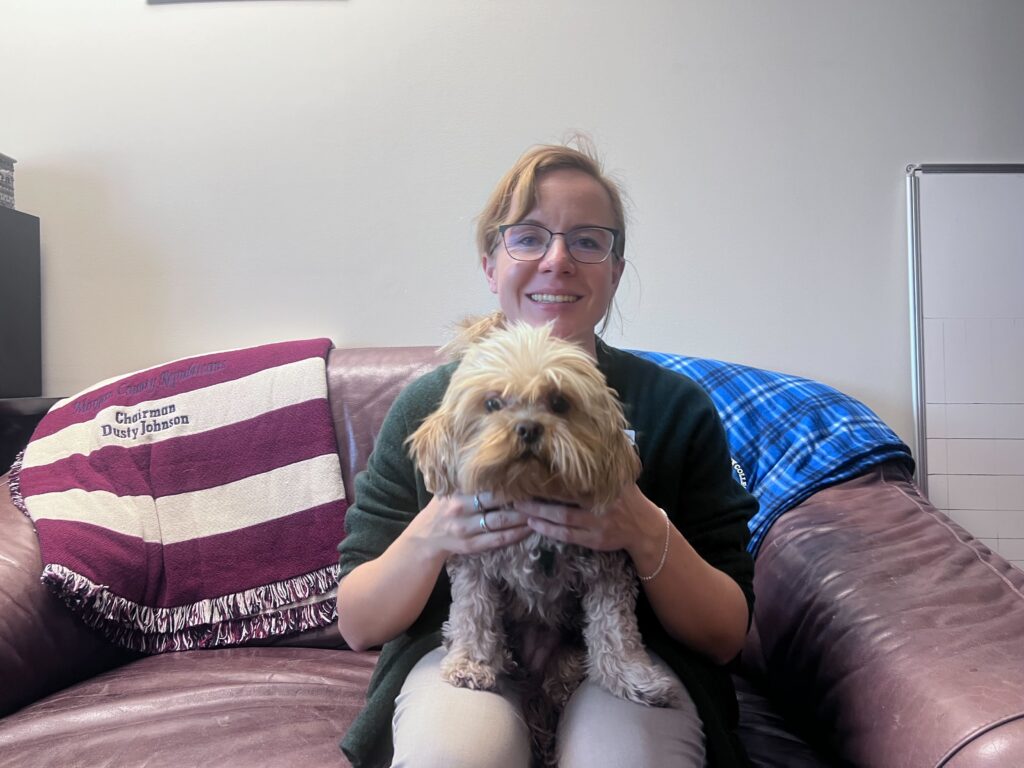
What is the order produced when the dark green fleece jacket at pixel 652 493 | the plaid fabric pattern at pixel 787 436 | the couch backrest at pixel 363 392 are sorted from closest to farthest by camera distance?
the dark green fleece jacket at pixel 652 493, the plaid fabric pattern at pixel 787 436, the couch backrest at pixel 363 392

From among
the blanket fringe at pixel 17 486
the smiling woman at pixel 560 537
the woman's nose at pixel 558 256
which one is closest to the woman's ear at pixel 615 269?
the smiling woman at pixel 560 537

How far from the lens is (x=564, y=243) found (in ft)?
4.32

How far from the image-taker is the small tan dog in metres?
0.99

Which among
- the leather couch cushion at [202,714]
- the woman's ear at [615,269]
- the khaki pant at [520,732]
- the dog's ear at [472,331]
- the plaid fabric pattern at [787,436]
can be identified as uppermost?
the woman's ear at [615,269]

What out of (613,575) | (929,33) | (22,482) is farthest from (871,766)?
(929,33)

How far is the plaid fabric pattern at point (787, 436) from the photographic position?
5.83ft

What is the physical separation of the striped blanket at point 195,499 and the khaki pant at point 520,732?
0.90m

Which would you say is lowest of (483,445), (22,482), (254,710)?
(254,710)

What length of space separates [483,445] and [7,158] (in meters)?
2.34

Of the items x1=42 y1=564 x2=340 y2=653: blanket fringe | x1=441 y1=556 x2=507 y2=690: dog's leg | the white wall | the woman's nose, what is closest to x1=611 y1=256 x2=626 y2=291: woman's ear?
the woman's nose

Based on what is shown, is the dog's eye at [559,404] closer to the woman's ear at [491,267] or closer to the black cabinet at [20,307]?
the woman's ear at [491,267]

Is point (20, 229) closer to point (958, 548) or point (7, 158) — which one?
point (7, 158)

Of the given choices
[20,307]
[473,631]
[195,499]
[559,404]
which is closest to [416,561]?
[473,631]

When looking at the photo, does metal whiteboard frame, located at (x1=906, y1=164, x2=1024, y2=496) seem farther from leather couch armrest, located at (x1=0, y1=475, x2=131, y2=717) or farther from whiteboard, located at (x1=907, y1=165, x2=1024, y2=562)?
leather couch armrest, located at (x1=0, y1=475, x2=131, y2=717)
